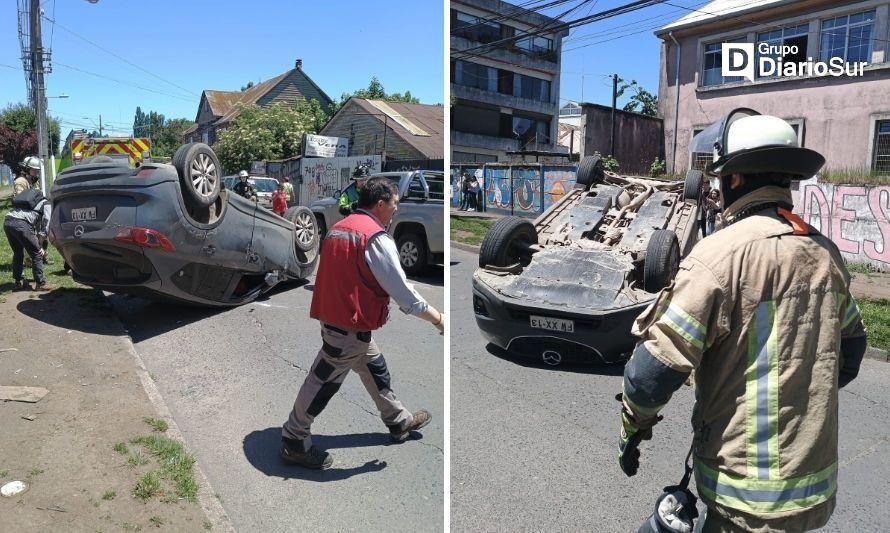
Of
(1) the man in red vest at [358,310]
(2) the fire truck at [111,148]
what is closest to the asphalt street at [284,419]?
(1) the man in red vest at [358,310]

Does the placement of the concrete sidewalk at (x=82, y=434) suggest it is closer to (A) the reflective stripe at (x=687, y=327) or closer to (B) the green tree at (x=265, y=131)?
(B) the green tree at (x=265, y=131)

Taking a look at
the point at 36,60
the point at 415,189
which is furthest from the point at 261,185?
the point at 415,189

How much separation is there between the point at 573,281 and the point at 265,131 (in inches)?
102

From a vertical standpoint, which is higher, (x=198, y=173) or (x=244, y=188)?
(x=198, y=173)

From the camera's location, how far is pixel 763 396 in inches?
67.4

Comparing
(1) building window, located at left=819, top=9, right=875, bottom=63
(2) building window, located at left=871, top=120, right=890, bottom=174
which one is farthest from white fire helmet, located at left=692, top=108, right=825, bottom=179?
(1) building window, located at left=819, top=9, right=875, bottom=63

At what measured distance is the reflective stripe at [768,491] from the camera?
1.73 m

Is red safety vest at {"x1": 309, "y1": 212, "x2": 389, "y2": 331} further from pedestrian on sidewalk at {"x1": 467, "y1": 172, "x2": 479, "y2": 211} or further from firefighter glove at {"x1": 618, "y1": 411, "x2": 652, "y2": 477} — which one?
pedestrian on sidewalk at {"x1": 467, "y1": 172, "x2": 479, "y2": 211}

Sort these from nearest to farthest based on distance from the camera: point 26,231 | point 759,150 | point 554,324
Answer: point 759,150 < point 554,324 < point 26,231

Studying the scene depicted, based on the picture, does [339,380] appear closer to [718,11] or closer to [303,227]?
[303,227]

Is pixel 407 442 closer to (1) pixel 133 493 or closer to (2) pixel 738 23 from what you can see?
(1) pixel 133 493

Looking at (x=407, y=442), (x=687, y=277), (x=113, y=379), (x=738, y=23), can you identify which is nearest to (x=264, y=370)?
(x=113, y=379)

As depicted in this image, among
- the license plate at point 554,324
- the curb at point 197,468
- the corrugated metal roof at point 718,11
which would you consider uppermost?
the corrugated metal roof at point 718,11

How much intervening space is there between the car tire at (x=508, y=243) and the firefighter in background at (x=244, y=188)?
2268 mm
